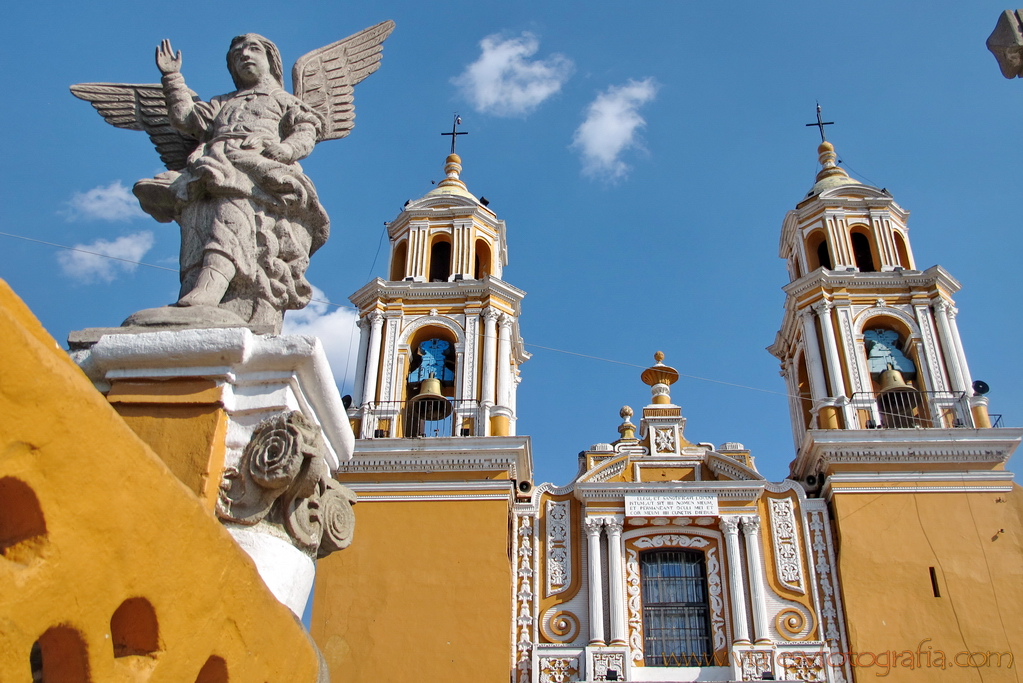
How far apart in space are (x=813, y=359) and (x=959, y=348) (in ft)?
6.95

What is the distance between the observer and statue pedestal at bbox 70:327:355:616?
2719 millimetres

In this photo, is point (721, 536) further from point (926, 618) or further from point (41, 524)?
point (41, 524)

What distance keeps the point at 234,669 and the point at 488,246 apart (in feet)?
47.0

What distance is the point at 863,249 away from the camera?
1670 cm

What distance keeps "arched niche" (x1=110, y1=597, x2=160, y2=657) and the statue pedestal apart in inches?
26.8

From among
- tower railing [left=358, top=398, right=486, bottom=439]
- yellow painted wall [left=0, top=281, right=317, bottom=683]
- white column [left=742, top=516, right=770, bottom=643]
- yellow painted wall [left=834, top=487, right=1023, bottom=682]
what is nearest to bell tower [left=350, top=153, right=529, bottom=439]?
tower railing [left=358, top=398, right=486, bottom=439]

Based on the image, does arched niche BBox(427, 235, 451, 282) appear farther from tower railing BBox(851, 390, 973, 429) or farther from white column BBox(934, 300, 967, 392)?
white column BBox(934, 300, 967, 392)

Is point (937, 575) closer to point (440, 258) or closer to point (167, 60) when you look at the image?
point (440, 258)

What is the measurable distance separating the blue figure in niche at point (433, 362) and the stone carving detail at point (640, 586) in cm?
385

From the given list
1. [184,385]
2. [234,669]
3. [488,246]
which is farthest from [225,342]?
[488,246]

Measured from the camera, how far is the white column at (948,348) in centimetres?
1379

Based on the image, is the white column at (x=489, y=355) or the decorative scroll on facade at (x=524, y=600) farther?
the white column at (x=489, y=355)

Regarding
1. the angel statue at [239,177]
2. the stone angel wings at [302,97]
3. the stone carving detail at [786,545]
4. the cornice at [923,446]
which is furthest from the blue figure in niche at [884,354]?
the angel statue at [239,177]

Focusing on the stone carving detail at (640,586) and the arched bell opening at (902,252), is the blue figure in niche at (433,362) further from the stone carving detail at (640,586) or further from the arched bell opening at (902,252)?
the arched bell opening at (902,252)
